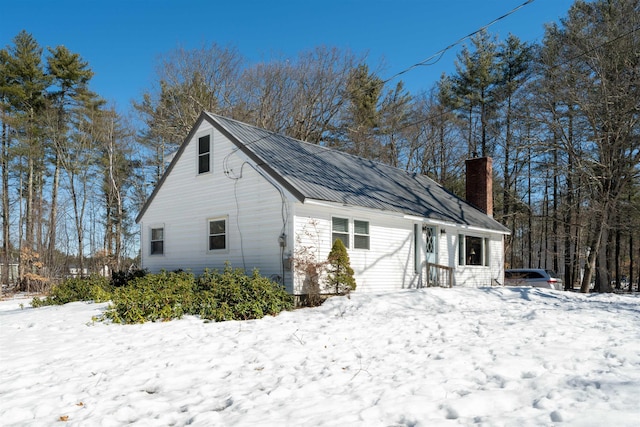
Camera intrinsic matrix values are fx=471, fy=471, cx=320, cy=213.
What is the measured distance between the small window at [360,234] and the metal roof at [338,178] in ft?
2.29

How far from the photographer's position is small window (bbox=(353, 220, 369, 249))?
14172 mm

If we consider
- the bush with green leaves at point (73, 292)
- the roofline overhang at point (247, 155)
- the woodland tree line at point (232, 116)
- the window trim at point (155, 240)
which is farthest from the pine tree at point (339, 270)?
the woodland tree line at point (232, 116)

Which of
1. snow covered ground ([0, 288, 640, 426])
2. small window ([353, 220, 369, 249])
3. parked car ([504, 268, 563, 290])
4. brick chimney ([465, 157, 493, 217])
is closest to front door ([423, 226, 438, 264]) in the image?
small window ([353, 220, 369, 249])

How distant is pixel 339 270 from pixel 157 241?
802cm

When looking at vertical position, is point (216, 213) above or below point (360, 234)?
above

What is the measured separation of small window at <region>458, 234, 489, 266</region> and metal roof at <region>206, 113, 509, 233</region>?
0.75 metres

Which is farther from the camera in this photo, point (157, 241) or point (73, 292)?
point (157, 241)

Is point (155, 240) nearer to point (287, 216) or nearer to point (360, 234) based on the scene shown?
point (287, 216)

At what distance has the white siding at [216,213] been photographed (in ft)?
43.6

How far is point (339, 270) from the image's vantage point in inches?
498

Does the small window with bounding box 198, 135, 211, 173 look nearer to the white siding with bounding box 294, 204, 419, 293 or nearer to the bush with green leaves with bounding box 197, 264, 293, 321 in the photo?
the white siding with bounding box 294, 204, 419, 293

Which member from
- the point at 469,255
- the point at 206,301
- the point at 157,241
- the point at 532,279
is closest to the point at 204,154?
the point at 157,241

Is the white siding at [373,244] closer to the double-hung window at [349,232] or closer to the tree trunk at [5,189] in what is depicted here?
the double-hung window at [349,232]

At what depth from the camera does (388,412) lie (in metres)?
4.27
